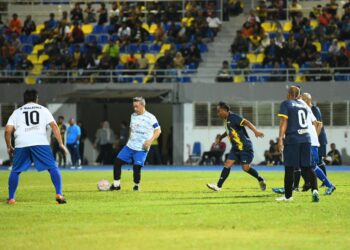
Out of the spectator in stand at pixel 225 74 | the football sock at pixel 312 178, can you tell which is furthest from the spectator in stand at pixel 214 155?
the football sock at pixel 312 178

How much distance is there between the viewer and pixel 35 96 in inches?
696

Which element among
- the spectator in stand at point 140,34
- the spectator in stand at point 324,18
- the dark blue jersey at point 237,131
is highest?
the spectator in stand at point 324,18

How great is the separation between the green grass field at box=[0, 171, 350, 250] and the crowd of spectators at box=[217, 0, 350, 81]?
2161 centimetres

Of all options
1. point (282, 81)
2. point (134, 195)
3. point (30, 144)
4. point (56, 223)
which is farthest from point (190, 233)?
point (282, 81)

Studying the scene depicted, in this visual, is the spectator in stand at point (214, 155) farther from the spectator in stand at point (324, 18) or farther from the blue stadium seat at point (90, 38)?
the blue stadium seat at point (90, 38)

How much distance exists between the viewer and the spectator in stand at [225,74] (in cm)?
4322

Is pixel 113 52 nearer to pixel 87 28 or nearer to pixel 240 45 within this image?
pixel 87 28

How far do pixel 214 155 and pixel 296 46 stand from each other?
232 inches

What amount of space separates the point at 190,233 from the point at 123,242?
1.26m

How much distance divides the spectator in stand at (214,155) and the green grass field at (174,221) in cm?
2169

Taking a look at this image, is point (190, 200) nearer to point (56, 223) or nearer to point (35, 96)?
point (35, 96)

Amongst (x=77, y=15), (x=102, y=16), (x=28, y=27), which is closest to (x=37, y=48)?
(x=28, y=27)

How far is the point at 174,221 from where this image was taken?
14.1 meters

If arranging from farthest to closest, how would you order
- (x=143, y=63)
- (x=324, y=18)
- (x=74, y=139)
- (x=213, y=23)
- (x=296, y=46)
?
(x=213, y=23), (x=143, y=63), (x=324, y=18), (x=296, y=46), (x=74, y=139)
